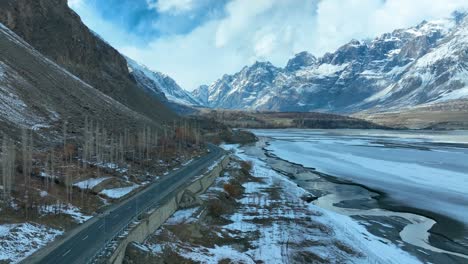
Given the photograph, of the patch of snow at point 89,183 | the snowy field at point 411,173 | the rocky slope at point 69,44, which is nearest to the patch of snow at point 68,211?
the patch of snow at point 89,183

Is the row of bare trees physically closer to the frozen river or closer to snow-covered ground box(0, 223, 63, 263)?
snow-covered ground box(0, 223, 63, 263)

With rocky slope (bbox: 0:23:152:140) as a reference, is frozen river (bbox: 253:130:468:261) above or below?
below

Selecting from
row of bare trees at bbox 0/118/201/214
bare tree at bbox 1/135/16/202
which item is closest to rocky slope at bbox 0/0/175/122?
row of bare trees at bbox 0/118/201/214

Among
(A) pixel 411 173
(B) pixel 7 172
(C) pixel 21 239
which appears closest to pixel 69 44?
(A) pixel 411 173

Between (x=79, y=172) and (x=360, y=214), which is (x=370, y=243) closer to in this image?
(x=360, y=214)

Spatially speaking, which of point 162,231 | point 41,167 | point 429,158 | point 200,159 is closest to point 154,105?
point 200,159

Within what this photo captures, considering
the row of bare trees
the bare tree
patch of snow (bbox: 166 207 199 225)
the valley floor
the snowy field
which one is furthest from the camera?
the snowy field

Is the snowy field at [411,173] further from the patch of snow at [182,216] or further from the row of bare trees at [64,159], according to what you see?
the row of bare trees at [64,159]
